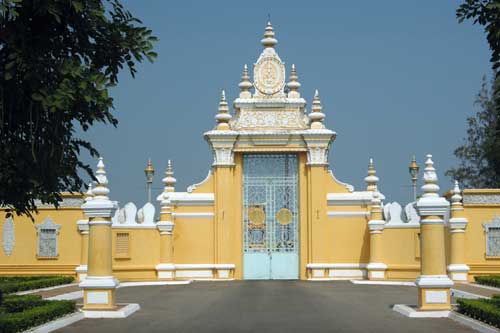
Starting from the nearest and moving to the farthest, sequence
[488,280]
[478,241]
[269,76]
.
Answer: [488,280]
[478,241]
[269,76]

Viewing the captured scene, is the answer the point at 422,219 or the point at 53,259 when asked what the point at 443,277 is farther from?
the point at 53,259

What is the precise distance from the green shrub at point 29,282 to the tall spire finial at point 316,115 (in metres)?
8.96

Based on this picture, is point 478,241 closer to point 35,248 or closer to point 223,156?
point 223,156

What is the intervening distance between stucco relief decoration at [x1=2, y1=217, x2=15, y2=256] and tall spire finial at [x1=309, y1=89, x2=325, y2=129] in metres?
9.93

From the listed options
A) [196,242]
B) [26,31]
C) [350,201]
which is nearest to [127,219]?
[196,242]

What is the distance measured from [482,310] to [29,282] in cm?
1311

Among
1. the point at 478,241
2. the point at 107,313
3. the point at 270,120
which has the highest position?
the point at 270,120

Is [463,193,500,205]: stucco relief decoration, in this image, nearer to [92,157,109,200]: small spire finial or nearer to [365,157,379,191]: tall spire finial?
[365,157,379,191]: tall spire finial

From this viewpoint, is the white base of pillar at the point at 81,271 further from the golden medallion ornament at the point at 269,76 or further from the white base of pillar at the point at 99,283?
the white base of pillar at the point at 99,283

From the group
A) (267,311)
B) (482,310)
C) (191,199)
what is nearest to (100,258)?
(267,311)

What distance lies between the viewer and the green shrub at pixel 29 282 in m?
21.4

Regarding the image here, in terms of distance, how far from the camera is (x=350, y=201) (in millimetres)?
27703

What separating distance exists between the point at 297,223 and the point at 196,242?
128 inches

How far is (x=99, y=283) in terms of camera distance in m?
16.1
